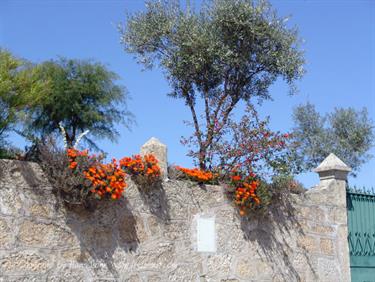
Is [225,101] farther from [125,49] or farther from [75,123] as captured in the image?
[75,123]

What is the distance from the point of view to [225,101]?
1261 centimetres

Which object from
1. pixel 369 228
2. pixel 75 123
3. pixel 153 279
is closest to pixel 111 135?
pixel 75 123

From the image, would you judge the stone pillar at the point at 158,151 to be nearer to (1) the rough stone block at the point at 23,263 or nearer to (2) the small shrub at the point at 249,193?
(2) the small shrub at the point at 249,193

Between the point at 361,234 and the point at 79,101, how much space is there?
1128cm

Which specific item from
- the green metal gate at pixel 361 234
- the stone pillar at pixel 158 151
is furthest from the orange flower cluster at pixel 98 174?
the green metal gate at pixel 361 234

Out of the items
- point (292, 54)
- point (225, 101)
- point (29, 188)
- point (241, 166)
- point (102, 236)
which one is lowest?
point (102, 236)

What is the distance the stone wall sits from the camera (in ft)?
21.8

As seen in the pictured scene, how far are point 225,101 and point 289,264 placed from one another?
427 centimetres

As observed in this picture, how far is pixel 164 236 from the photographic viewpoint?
798 centimetres

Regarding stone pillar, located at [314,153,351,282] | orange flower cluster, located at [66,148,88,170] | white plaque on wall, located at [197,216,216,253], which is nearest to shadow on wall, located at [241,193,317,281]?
white plaque on wall, located at [197,216,216,253]

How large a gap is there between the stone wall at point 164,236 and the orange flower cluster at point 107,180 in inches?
9.6

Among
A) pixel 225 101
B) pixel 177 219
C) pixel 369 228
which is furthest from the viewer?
pixel 225 101

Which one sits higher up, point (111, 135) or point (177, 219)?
point (111, 135)

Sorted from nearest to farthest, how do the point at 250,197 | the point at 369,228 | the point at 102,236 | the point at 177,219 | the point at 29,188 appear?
the point at 29,188 < the point at 102,236 < the point at 177,219 < the point at 250,197 < the point at 369,228
